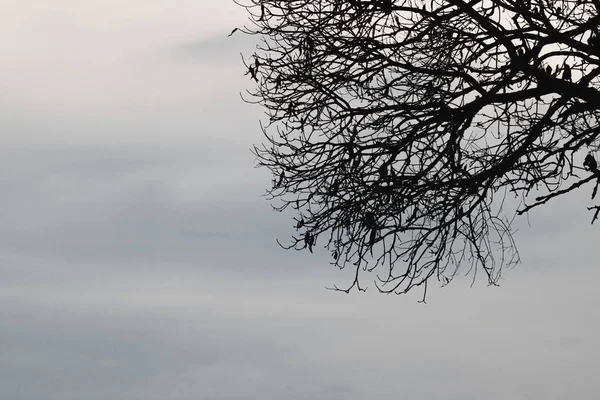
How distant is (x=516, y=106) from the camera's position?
10.3 metres

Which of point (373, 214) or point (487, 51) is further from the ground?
point (487, 51)

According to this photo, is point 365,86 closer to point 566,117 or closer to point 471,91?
point 471,91

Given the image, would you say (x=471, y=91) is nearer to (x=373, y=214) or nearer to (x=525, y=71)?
(x=525, y=71)

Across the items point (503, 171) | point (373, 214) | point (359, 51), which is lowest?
point (373, 214)

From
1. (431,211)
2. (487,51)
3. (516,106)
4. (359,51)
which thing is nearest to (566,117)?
(516,106)

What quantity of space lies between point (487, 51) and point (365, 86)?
1.61 meters

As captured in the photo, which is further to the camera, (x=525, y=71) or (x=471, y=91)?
(x=471, y=91)

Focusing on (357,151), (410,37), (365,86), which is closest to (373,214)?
(357,151)

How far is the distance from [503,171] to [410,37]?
2016 mm

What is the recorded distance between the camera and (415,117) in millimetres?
10148

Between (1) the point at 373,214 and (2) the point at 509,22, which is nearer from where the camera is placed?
(1) the point at 373,214

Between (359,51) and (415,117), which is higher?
(359,51)

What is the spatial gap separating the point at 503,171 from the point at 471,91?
3.50 feet

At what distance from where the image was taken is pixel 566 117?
33.6 ft
